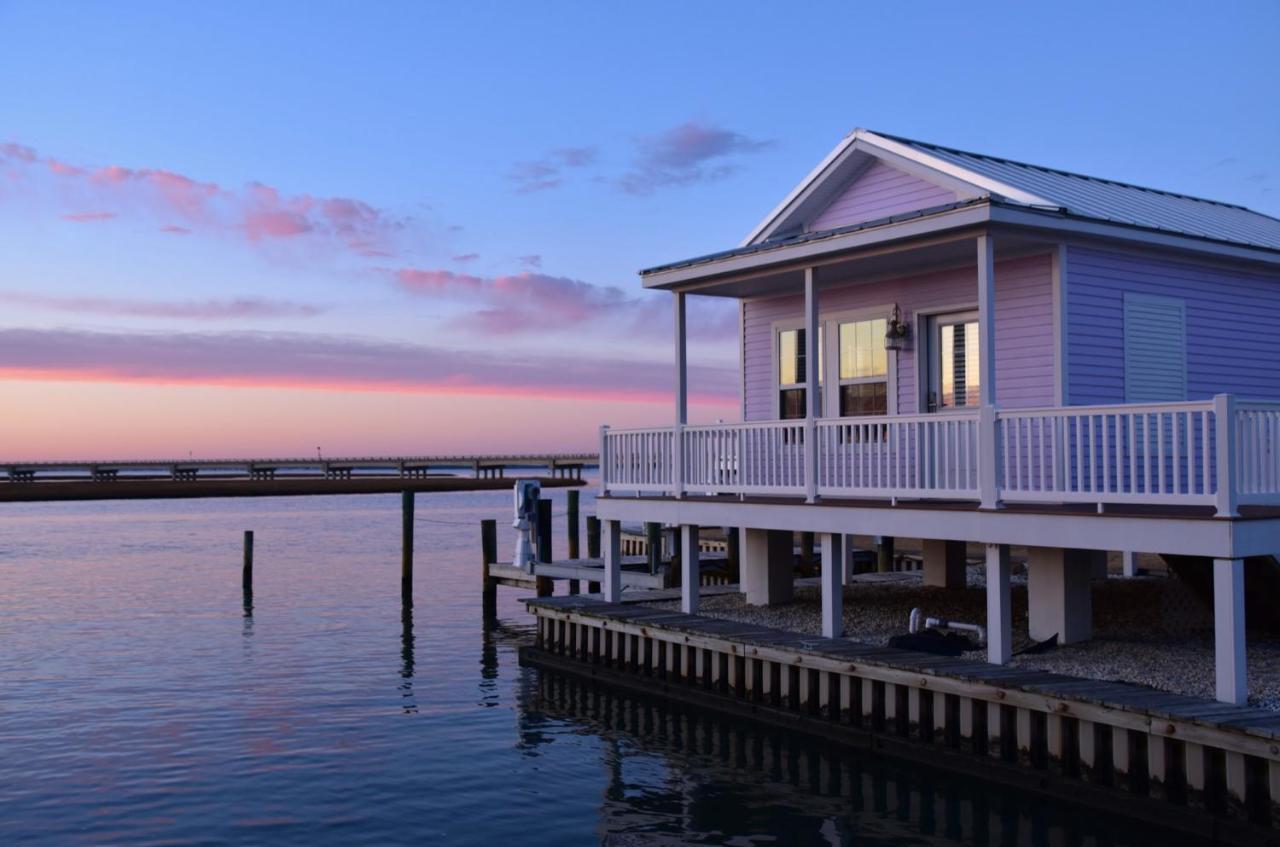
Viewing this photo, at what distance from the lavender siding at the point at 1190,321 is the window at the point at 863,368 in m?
3.32

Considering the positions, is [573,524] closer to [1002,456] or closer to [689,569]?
[689,569]

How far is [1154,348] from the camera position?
16859 millimetres

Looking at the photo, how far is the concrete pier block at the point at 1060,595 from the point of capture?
15375 mm

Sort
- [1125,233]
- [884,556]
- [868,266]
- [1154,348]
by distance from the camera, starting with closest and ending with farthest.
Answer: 1. [1125,233]
2. [1154,348]
3. [868,266]
4. [884,556]

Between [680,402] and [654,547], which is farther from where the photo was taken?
[654,547]

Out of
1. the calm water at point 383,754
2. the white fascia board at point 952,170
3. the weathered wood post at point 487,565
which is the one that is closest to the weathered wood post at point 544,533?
the weathered wood post at point 487,565

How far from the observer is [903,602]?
19812mm

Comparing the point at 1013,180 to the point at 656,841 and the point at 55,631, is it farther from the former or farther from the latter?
the point at 55,631

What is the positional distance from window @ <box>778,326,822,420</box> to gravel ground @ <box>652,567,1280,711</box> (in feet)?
10.2

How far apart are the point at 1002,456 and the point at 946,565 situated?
761 cm

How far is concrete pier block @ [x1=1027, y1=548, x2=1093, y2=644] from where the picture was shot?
605 inches

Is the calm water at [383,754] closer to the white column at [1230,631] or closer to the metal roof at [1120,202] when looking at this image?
the white column at [1230,631]

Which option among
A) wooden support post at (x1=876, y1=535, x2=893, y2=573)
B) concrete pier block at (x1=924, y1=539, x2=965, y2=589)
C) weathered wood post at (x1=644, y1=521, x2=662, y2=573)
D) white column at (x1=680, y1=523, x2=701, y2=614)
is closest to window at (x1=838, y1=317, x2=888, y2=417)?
white column at (x1=680, y1=523, x2=701, y2=614)

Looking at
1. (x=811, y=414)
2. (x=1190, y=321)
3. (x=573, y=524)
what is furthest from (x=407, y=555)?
(x=1190, y=321)
